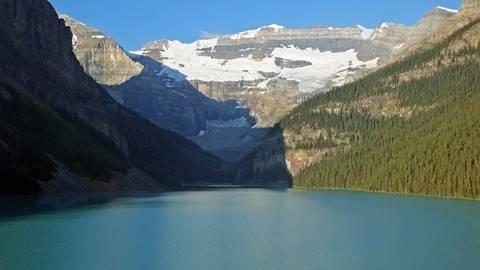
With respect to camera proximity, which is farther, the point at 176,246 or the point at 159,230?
the point at 159,230

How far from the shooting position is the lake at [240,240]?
71.7 m

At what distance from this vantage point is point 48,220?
113938 mm

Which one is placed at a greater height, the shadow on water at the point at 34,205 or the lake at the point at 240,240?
the lake at the point at 240,240

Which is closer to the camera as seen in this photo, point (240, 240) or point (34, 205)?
point (240, 240)

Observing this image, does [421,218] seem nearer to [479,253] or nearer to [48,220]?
[479,253]

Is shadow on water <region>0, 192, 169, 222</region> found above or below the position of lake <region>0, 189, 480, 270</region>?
below

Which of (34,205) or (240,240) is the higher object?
(240,240)

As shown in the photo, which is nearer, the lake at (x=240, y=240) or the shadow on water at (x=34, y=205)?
the lake at (x=240, y=240)

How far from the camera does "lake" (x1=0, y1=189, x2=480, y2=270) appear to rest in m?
71.7

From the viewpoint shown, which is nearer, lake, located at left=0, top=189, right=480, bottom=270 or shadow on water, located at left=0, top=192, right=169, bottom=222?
lake, located at left=0, top=189, right=480, bottom=270

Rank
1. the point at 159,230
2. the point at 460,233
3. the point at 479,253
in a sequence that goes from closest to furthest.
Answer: the point at 479,253 → the point at 460,233 → the point at 159,230

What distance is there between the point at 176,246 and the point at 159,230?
59.4 feet

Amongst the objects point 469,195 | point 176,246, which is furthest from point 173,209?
point 469,195

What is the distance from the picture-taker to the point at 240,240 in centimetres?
9019
